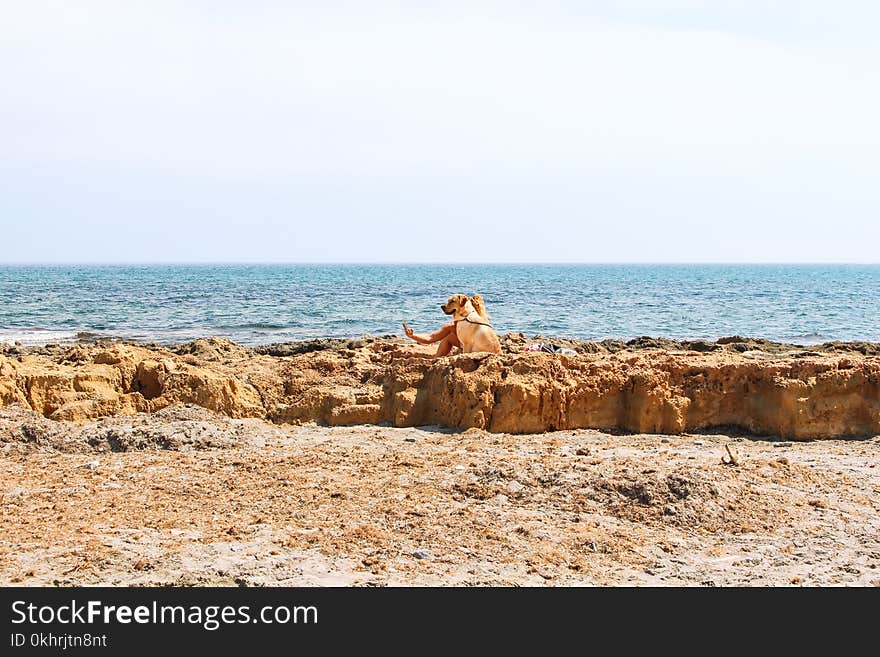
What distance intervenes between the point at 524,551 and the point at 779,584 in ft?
5.14

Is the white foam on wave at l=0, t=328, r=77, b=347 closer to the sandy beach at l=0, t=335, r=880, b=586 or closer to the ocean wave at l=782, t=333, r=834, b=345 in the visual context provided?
the sandy beach at l=0, t=335, r=880, b=586

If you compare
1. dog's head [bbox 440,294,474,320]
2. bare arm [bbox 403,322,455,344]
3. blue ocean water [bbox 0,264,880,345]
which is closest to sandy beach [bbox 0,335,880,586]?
bare arm [bbox 403,322,455,344]

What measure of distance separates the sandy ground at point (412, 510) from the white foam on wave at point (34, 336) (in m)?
13.7

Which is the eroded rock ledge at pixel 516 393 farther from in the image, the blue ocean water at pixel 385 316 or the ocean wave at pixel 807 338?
the ocean wave at pixel 807 338

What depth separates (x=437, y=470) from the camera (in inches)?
286

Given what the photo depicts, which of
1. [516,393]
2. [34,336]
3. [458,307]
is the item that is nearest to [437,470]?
[516,393]

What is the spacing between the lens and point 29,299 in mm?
39062

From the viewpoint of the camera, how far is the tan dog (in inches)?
427

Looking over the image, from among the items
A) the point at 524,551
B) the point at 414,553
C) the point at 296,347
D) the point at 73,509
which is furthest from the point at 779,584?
the point at 296,347

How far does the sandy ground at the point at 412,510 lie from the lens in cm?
536

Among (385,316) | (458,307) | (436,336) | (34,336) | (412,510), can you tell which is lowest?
(34,336)

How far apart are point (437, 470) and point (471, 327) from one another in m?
3.90

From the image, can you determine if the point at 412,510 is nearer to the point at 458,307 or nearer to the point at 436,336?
the point at 458,307

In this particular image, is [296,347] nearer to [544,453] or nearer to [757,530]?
[544,453]
